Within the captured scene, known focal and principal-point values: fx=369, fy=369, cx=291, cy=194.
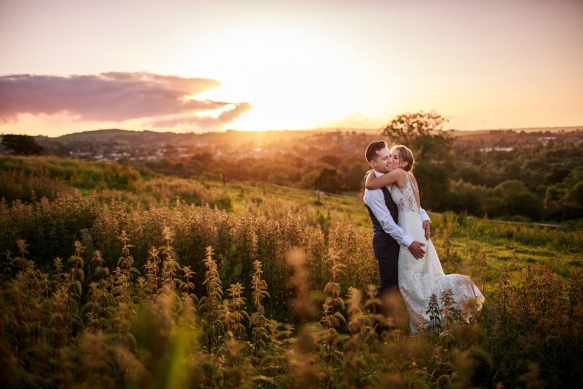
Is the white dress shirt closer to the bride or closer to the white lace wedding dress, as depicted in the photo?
the bride

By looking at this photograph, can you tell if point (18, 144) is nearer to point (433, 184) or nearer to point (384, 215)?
point (433, 184)

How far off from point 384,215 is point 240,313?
7.66ft

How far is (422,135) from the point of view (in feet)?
173

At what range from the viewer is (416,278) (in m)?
5.27

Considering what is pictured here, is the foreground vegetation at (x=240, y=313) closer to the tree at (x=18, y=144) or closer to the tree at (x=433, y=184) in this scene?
the tree at (x=433, y=184)

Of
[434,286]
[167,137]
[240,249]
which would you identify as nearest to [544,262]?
[434,286]

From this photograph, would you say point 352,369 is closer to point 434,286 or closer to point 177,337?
point 177,337

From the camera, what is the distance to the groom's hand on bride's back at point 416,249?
5.08 m

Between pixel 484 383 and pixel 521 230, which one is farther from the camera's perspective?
pixel 521 230

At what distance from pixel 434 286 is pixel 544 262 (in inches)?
307

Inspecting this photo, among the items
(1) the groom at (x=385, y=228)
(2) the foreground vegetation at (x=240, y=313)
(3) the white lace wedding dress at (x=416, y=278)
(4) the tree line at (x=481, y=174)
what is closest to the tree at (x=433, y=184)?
(4) the tree line at (x=481, y=174)

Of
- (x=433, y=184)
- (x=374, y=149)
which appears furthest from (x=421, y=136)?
(x=374, y=149)

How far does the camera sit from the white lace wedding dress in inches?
207

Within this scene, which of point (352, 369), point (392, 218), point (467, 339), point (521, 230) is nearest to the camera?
point (352, 369)
